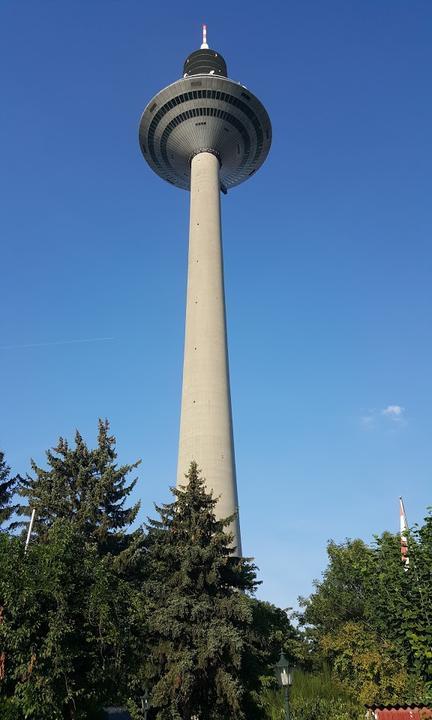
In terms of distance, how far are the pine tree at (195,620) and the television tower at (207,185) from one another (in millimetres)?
19272

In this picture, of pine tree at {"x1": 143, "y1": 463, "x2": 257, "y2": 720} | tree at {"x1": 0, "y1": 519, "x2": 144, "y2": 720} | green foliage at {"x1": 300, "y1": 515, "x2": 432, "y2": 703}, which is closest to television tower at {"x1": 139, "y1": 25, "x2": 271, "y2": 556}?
green foliage at {"x1": 300, "y1": 515, "x2": 432, "y2": 703}

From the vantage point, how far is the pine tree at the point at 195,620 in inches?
945

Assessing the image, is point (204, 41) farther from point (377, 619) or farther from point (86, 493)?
point (377, 619)

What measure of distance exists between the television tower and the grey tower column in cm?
8

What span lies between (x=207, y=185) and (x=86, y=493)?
3781cm

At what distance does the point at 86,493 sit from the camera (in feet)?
119

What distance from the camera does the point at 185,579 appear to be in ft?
85.5

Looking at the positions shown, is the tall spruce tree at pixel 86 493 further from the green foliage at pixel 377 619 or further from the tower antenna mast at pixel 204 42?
the tower antenna mast at pixel 204 42

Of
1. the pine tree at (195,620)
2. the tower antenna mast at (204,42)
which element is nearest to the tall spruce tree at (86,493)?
the pine tree at (195,620)

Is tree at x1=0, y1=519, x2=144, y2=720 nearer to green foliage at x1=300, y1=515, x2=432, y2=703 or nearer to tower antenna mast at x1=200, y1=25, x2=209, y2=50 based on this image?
green foliage at x1=300, y1=515, x2=432, y2=703

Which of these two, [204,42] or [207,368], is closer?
[207,368]

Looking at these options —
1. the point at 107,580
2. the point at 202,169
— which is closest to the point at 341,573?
the point at 107,580

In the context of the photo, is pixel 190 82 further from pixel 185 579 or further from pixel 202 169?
pixel 185 579

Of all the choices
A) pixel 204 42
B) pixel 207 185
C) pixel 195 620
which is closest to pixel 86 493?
pixel 195 620
